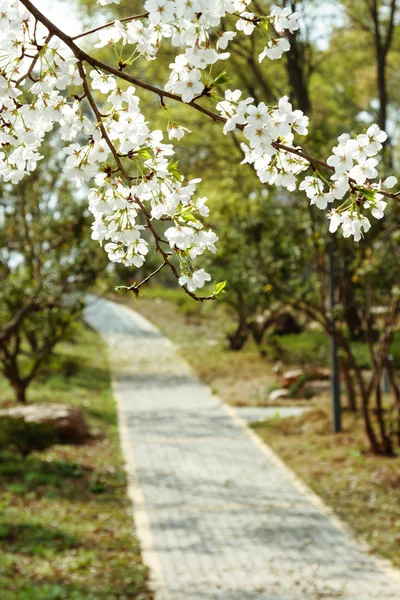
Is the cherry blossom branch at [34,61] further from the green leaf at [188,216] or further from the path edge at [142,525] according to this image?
the path edge at [142,525]

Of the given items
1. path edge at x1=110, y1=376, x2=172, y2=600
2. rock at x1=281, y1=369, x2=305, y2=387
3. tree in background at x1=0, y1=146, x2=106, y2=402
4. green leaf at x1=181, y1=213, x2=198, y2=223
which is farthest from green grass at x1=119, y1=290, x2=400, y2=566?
green leaf at x1=181, y1=213, x2=198, y2=223

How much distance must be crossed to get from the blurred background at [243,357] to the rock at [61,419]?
0.10 feet

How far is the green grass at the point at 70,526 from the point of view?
22.5ft

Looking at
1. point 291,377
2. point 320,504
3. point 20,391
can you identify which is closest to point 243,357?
point 291,377

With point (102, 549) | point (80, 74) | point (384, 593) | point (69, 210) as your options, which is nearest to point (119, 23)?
point (80, 74)

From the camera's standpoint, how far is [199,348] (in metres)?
24.7

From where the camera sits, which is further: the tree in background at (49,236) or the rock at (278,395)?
the rock at (278,395)

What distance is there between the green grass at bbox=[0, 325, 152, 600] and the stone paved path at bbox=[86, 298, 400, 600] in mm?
222

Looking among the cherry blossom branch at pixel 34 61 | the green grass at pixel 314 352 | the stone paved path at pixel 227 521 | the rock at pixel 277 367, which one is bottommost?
the stone paved path at pixel 227 521

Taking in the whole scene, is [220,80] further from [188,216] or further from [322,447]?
[322,447]

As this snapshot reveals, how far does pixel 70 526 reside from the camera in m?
8.50

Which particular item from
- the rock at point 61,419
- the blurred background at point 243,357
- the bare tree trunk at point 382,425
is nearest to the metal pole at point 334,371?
the blurred background at point 243,357

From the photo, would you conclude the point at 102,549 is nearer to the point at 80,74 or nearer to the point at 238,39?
the point at 80,74

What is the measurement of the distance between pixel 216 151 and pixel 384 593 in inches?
448
